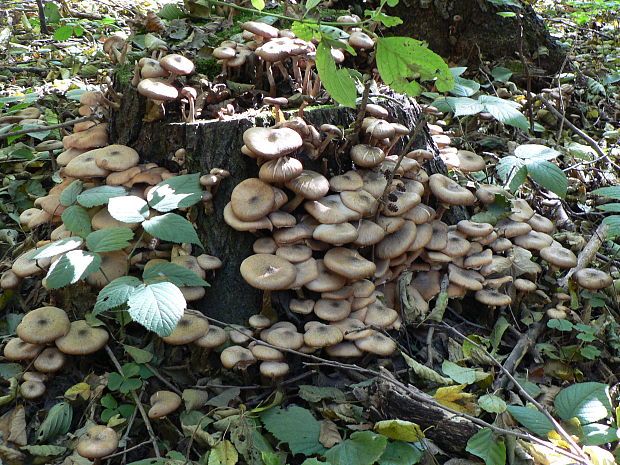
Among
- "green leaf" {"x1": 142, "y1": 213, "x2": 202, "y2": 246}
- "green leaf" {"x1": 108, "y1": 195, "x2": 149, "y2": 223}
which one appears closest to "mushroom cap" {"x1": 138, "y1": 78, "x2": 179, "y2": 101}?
"green leaf" {"x1": 108, "y1": 195, "x2": 149, "y2": 223}

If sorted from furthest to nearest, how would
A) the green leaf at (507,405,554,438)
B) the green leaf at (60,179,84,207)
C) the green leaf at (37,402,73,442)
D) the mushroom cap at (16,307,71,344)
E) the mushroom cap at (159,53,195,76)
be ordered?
the mushroom cap at (159,53,195,76) < the green leaf at (60,179,84,207) < the mushroom cap at (16,307,71,344) < the green leaf at (37,402,73,442) < the green leaf at (507,405,554,438)

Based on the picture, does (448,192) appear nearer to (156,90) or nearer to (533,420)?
(533,420)

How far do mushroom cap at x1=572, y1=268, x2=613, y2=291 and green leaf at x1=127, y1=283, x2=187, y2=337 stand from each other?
3.12m

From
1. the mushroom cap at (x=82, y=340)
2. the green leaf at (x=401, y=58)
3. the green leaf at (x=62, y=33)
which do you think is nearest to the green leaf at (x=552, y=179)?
the green leaf at (x=401, y=58)

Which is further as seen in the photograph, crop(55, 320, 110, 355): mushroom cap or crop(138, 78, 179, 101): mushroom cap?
crop(138, 78, 179, 101): mushroom cap

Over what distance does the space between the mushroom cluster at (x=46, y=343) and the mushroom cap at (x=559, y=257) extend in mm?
3523

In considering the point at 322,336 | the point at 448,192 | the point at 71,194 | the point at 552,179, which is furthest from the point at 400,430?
the point at 71,194

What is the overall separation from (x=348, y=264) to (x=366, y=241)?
0.30 metres

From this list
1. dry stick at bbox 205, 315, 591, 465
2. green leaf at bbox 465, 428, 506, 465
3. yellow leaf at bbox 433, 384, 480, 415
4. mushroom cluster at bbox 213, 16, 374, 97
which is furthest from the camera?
mushroom cluster at bbox 213, 16, 374, 97

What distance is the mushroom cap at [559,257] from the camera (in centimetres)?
421

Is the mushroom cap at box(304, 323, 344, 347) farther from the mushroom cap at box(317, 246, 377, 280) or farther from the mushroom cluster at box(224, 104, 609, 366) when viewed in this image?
the mushroom cap at box(317, 246, 377, 280)

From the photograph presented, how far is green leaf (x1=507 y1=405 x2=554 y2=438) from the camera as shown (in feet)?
9.54

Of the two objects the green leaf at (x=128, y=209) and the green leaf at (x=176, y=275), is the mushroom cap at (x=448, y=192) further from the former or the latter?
the green leaf at (x=128, y=209)

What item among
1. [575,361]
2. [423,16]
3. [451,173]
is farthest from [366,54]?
[575,361]
